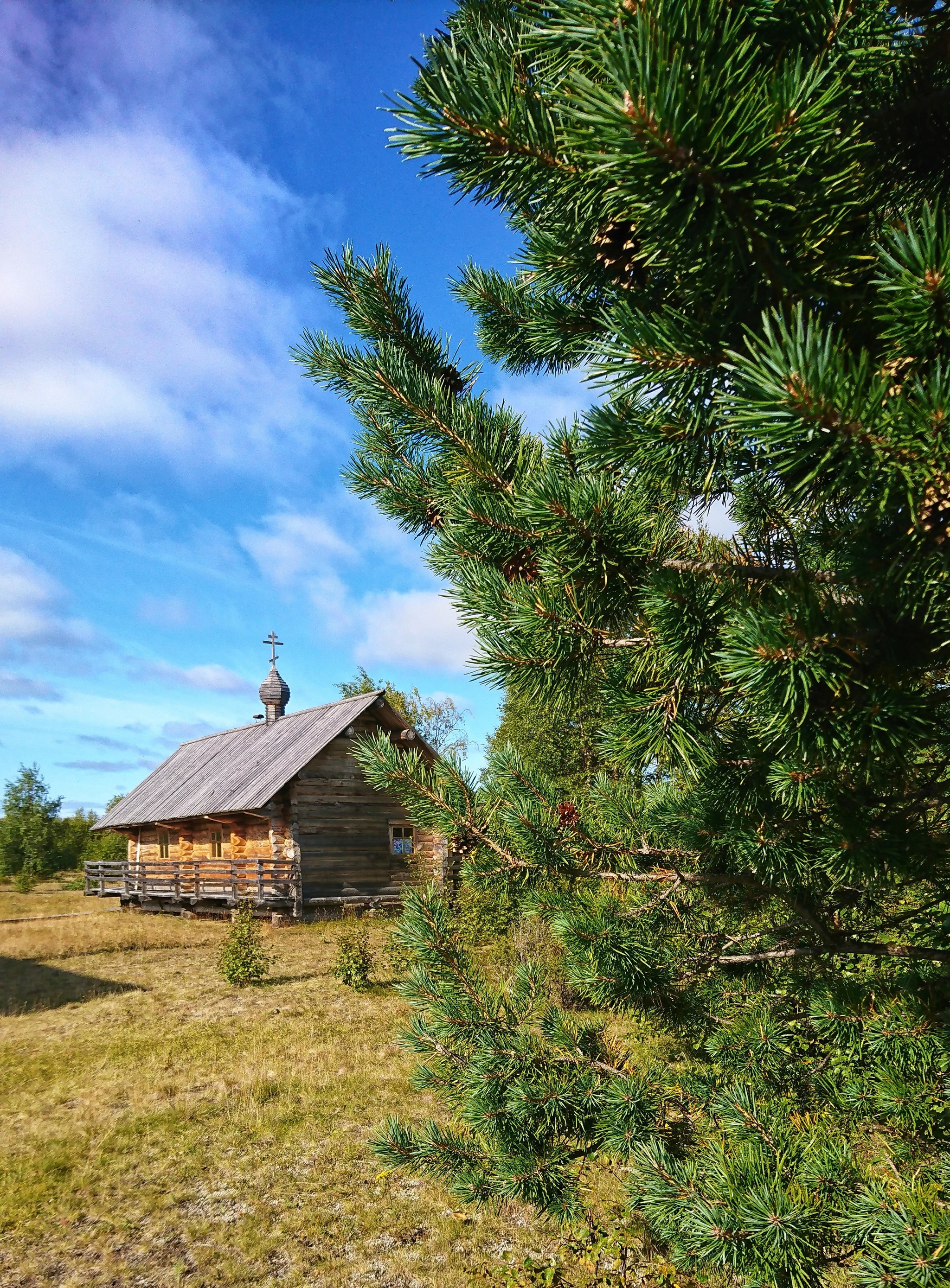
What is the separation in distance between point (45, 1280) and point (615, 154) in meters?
6.94

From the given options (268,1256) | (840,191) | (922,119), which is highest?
(922,119)

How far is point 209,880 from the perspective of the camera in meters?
21.9

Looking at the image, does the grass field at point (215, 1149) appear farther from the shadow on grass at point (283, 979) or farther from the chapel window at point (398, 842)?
the chapel window at point (398, 842)

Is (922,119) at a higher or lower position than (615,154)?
higher

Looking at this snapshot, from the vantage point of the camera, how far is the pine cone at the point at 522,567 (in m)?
1.94

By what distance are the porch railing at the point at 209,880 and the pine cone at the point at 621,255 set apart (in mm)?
19589

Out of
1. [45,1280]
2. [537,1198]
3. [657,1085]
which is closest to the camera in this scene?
[537,1198]

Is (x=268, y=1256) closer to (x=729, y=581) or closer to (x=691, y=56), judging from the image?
(x=729, y=581)

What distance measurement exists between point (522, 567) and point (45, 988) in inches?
594

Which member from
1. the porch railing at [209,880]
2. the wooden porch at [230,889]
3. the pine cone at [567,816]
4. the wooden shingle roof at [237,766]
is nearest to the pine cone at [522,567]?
the pine cone at [567,816]

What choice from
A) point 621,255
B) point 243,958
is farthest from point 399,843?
point 621,255

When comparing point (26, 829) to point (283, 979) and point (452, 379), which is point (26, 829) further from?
point (452, 379)

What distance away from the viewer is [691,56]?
92cm

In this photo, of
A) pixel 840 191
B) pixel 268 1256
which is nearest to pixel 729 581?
pixel 840 191
